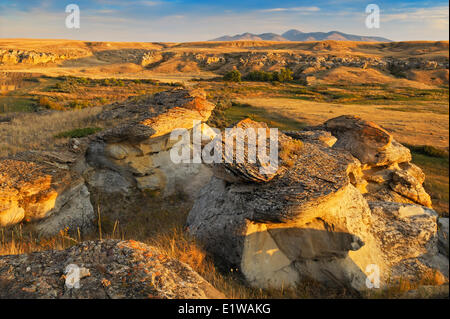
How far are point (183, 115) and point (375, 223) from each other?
7.62 meters

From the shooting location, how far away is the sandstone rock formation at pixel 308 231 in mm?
5328

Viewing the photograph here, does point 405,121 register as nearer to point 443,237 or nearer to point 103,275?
point 443,237

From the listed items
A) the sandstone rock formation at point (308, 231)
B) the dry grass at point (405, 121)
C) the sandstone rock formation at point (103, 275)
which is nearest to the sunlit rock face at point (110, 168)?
the sandstone rock formation at point (103, 275)

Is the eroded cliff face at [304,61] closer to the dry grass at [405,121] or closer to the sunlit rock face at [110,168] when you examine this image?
the dry grass at [405,121]

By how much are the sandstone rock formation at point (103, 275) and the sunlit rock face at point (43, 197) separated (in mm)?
3250

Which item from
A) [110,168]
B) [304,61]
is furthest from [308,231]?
[304,61]

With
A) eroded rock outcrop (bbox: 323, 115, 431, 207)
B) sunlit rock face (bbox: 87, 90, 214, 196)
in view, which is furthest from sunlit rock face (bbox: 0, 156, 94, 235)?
eroded rock outcrop (bbox: 323, 115, 431, 207)

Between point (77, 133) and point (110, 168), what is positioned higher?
point (77, 133)

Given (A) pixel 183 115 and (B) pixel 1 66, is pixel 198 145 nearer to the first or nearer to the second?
(A) pixel 183 115

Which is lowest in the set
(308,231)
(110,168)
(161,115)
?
(308,231)

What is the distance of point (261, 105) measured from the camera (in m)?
32.6

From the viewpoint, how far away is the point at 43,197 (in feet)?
24.2

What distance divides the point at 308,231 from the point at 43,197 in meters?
Result: 6.57

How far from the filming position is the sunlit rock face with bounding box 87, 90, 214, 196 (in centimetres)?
1060
